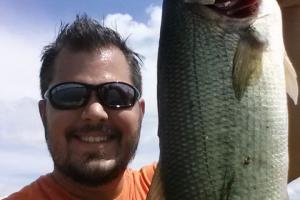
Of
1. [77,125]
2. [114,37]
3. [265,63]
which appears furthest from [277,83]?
[114,37]

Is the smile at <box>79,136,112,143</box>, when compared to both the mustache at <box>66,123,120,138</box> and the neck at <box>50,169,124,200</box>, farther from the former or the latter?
the neck at <box>50,169,124,200</box>

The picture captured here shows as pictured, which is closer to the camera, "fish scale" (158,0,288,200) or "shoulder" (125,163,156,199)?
"fish scale" (158,0,288,200)

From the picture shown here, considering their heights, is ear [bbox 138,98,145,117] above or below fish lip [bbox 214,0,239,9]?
below

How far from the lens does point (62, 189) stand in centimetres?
495

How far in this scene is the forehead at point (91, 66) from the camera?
16.4ft

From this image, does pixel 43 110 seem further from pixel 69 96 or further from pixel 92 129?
pixel 92 129

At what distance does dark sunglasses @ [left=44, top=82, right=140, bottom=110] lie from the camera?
4.79 meters

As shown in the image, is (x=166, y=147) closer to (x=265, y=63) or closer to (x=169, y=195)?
(x=169, y=195)

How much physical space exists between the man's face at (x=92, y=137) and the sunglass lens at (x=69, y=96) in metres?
0.05

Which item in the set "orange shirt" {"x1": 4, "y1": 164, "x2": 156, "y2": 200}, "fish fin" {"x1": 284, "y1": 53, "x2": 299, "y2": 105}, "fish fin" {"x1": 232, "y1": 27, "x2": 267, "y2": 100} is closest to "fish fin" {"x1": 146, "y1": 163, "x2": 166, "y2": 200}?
"fish fin" {"x1": 232, "y1": 27, "x2": 267, "y2": 100}

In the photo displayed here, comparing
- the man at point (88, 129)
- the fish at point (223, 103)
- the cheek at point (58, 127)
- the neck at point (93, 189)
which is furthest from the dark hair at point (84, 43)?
the fish at point (223, 103)

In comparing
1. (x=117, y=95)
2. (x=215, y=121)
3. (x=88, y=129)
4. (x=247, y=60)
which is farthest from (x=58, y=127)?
(x=247, y=60)

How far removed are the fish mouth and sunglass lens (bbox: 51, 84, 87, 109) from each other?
1.92 metres

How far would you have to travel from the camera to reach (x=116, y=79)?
16.7 feet
